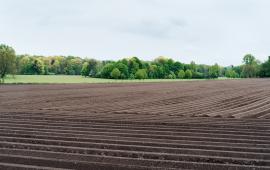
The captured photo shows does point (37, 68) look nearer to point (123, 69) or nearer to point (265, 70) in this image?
point (123, 69)

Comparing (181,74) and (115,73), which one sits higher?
(115,73)

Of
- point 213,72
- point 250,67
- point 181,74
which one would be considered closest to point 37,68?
point 181,74

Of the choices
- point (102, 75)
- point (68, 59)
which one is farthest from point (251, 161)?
point (68, 59)

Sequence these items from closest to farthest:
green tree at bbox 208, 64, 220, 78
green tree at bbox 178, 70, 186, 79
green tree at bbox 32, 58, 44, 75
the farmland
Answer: the farmland → green tree at bbox 32, 58, 44, 75 → green tree at bbox 178, 70, 186, 79 → green tree at bbox 208, 64, 220, 78

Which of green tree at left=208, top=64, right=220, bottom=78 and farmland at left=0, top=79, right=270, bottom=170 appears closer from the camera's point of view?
farmland at left=0, top=79, right=270, bottom=170

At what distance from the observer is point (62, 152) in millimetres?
7414

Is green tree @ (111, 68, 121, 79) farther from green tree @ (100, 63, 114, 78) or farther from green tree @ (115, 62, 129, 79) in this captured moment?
green tree @ (100, 63, 114, 78)

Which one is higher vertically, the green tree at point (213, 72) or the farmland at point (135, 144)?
the green tree at point (213, 72)

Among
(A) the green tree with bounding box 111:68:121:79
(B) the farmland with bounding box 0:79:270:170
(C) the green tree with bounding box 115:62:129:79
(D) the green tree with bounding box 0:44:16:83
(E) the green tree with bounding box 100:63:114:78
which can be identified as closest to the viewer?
(B) the farmland with bounding box 0:79:270:170

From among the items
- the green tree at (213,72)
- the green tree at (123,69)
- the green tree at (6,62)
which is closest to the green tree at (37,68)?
the green tree at (123,69)

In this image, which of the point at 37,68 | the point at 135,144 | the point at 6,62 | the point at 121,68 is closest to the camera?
the point at 135,144

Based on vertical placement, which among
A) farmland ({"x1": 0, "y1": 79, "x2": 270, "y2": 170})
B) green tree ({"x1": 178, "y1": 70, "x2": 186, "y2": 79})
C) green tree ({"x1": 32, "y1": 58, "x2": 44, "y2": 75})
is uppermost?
green tree ({"x1": 32, "y1": 58, "x2": 44, "y2": 75})

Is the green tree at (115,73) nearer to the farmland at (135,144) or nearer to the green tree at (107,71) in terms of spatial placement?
the green tree at (107,71)

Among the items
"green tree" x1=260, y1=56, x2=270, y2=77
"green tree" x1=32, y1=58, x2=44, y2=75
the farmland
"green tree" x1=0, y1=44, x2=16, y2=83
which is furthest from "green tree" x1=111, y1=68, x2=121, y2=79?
the farmland
